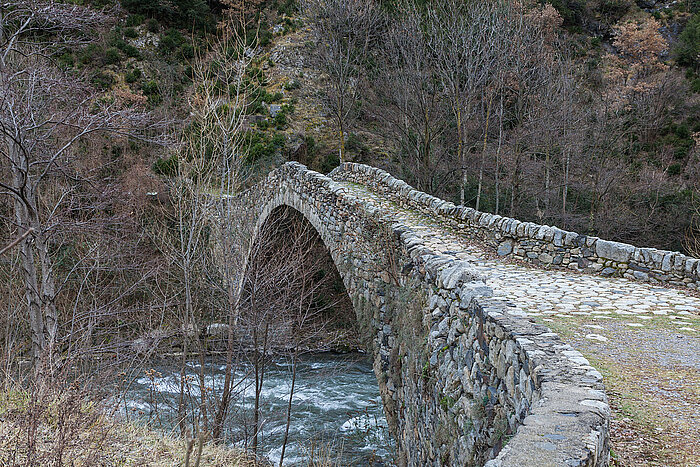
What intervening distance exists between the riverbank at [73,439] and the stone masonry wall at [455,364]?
2044mm

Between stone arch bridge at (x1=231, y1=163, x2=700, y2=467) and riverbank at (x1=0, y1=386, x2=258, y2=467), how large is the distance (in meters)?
2.08

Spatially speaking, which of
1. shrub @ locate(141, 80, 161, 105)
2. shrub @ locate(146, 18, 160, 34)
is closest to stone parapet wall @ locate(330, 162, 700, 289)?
shrub @ locate(141, 80, 161, 105)

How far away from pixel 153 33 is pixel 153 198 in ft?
43.8

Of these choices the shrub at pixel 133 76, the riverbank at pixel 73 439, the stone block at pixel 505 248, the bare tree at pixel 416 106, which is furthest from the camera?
the shrub at pixel 133 76

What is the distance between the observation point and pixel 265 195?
54.0 feet

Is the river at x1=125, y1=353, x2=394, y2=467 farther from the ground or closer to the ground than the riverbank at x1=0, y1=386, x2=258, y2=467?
closer to the ground

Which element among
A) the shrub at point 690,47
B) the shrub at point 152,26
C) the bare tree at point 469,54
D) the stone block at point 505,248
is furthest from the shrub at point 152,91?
the shrub at point 690,47

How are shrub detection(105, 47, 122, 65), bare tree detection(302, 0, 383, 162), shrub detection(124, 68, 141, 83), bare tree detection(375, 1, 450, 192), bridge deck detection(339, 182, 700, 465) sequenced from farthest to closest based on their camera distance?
shrub detection(105, 47, 122, 65), shrub detection(124, 68, 141, 83), bare tree detection(302, 0, 383, 162), bare tree detection(375, 1, 450, 192), bridge deck detection(339, 182, 700, 465)

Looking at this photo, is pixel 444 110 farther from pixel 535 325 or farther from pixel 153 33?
pixel 153 33

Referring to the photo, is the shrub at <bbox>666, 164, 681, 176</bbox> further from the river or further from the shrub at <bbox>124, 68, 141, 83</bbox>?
the shrub at <bbox>124, 68, 141, 83</bbox>

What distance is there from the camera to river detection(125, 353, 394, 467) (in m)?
8.86

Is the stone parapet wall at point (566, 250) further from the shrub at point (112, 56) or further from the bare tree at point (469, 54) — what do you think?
the shrub at point (112, 56)

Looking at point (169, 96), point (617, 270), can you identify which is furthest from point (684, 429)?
point (169, 96)

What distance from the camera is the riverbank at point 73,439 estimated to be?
3.80 metres
